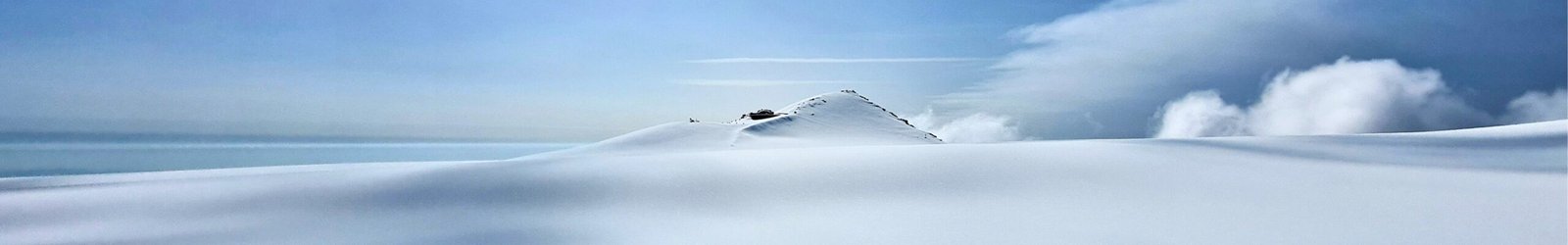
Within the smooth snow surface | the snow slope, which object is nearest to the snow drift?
the smooth snow surface

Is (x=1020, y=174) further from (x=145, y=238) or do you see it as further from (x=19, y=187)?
(x=19, y=187)

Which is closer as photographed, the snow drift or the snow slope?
the snow drift

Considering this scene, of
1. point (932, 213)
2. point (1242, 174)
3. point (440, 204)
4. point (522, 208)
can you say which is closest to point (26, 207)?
point (440, 204)

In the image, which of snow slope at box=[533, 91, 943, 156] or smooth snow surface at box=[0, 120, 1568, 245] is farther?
snow slope at box=[533, 91, 943, 156]

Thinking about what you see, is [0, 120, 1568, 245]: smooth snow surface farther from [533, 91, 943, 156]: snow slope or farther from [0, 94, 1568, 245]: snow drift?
[533, 91, 943, 156]: snow slope

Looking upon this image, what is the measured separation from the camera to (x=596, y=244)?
1.96 m

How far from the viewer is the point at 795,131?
9.65 m

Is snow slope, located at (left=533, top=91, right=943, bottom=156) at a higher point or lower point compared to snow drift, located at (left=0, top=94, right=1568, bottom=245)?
higher

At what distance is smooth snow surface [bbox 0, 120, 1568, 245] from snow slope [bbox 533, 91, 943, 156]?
4.25m

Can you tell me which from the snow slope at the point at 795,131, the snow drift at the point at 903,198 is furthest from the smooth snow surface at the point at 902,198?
the snow slope at the point at 795,131

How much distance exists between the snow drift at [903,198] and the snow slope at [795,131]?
422 cm

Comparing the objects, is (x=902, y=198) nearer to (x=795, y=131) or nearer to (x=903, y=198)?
(x=903, y=198)

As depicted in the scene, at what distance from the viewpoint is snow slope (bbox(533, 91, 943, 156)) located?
7938 millimetres

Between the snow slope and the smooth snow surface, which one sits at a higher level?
the snow slope
